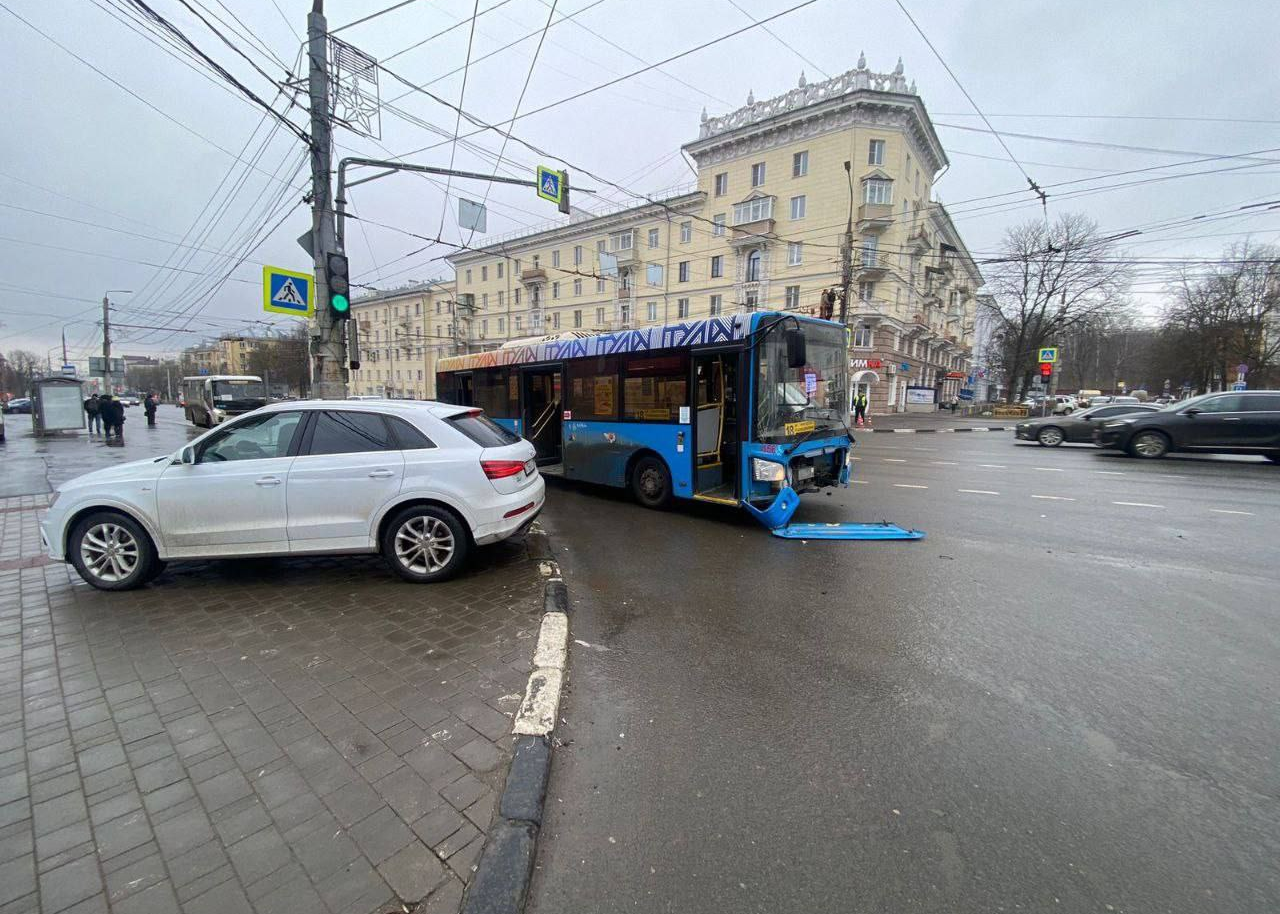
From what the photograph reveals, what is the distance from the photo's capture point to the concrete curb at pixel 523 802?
188 cm

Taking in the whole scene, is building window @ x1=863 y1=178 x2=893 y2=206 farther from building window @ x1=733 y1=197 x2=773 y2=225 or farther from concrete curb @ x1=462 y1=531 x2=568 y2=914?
concrete curb @ x1=462 y1=531 x2=568 y2=914

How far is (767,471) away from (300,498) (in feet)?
16.7

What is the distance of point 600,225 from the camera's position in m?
46.1

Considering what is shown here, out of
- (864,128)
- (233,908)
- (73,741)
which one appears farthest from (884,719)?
(864,128)

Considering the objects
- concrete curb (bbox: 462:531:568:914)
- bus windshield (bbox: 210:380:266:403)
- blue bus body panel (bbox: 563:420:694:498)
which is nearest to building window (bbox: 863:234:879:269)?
blue bus body panel (bbox: 563:420:694:498)

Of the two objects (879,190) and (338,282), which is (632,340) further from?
(879,190)

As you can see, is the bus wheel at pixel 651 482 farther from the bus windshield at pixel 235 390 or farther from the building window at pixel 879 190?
the building window at pixel 879 190

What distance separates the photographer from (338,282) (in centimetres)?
877

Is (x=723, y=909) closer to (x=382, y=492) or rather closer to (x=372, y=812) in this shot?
(x=372, y=812)

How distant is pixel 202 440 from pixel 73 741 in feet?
9.77

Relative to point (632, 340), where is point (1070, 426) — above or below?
below

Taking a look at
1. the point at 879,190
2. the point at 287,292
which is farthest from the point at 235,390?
the point at 879,190

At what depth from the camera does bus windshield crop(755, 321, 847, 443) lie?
6746 millimetres

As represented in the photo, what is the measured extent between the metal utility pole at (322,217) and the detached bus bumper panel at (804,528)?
7287 mm
